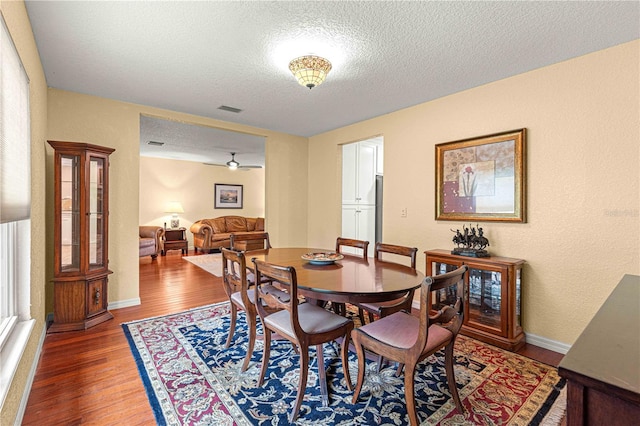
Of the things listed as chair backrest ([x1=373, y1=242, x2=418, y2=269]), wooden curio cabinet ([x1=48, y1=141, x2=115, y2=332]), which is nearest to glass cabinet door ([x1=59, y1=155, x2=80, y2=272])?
wooden curio cabinet ([x1=48, y1=141, x2=115, y2=332])

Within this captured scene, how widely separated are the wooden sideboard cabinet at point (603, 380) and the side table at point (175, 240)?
7.66m

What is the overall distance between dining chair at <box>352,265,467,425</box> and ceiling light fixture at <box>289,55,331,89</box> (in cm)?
175

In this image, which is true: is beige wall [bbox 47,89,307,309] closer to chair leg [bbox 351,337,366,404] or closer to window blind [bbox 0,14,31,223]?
window blind [bbox 0,14,31,223]

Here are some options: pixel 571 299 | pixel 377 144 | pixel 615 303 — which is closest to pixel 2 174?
pixel 615 303

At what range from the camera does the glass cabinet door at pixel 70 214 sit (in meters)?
2.91

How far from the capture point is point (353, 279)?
1.95 metres

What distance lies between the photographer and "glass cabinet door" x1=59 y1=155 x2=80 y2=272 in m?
2.91

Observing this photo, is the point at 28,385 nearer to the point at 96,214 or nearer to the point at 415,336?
the point at 96,214

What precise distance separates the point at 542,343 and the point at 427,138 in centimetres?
228

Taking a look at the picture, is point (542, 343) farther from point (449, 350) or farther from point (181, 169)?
point (181, 169)

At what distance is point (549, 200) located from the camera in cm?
255

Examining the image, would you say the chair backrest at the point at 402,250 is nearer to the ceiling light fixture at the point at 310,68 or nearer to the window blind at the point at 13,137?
the ceiling light fixture at the point at 310,68

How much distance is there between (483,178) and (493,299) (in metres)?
Answer: 1.16

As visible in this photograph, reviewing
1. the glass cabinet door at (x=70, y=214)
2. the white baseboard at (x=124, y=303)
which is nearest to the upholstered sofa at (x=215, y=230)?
the white baseboard at (x=124, y=303)
